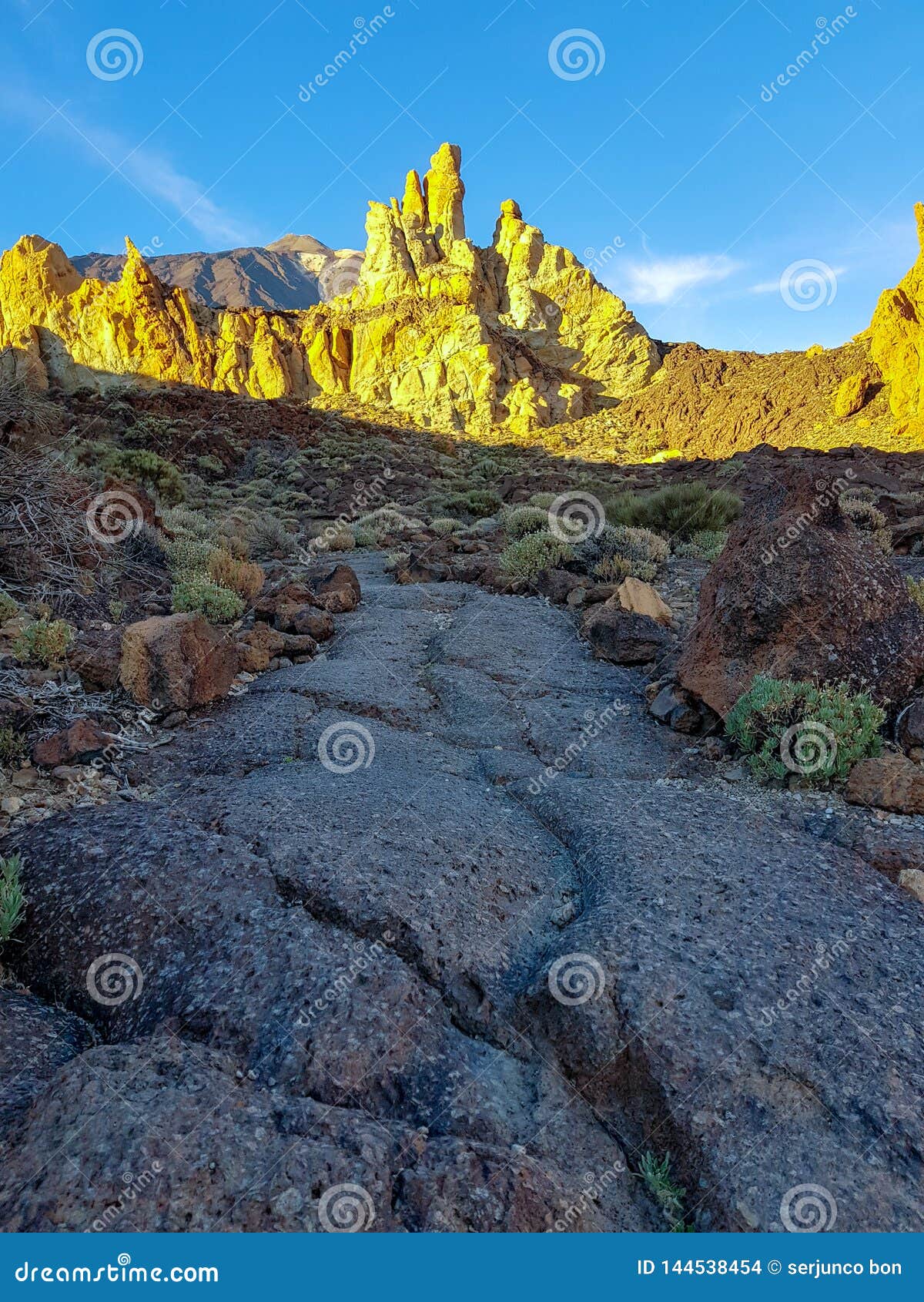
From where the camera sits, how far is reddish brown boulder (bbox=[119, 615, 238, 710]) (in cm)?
498

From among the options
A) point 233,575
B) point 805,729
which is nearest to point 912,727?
point 805,729

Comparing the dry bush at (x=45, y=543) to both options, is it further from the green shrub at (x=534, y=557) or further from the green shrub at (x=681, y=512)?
the green shrub at (x=681, y=512)

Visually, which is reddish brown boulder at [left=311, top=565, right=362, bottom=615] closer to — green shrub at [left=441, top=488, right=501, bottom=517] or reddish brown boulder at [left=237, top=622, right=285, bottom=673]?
reddish brown boulder at [left=237, top=622, right=285, bottom=673]

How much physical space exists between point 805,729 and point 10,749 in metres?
4.33

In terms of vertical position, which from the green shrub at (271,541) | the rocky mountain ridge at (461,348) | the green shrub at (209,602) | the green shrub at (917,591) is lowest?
the green shrub at (209,602)

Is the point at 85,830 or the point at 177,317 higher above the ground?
the point at 177,317

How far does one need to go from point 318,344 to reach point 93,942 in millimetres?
60523

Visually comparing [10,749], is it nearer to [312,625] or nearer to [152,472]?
[312,625]

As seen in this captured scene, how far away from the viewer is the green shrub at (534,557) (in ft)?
28.6

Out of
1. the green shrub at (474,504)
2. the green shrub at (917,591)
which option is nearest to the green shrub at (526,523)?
the green shrub at (917,591)

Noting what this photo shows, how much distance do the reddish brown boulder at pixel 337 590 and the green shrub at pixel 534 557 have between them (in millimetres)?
1895

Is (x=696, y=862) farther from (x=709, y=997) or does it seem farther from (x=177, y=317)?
(x=177, y=317)

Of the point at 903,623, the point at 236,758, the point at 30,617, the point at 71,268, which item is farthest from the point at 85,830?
the point at 71,268

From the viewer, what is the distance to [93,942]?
2574 mm
